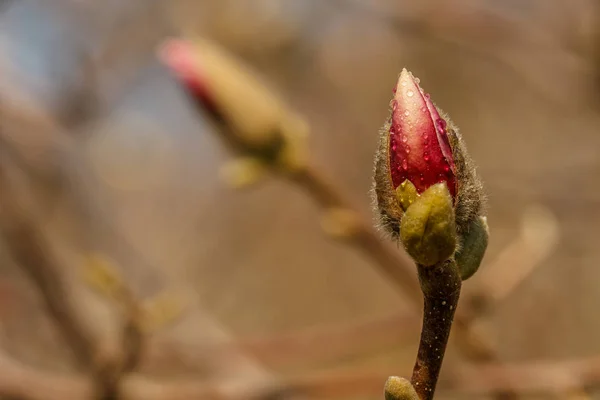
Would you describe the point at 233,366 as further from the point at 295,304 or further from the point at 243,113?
the point at 295,304

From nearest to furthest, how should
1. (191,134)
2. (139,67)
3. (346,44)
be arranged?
(139,67) → (346,44) → (191,134)

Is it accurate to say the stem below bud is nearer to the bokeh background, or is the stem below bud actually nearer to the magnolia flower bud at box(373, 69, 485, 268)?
the magnolia flower bud at box(373, 69, 485, 268)

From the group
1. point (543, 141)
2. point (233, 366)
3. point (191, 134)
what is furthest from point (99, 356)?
point (191, 134)

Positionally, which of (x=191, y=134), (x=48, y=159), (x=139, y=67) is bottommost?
(x=48, y=159)

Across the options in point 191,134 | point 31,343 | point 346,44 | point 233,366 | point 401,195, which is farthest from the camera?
point 191,134

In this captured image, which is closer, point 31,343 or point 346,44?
point 31,343

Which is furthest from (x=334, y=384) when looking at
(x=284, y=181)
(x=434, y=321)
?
(x=434, y=321)

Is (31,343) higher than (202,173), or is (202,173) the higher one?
(202,173)

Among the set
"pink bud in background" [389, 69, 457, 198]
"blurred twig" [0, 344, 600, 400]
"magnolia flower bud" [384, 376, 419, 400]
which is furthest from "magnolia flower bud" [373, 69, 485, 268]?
"blurred twig" [0, 344, 600, 400]
